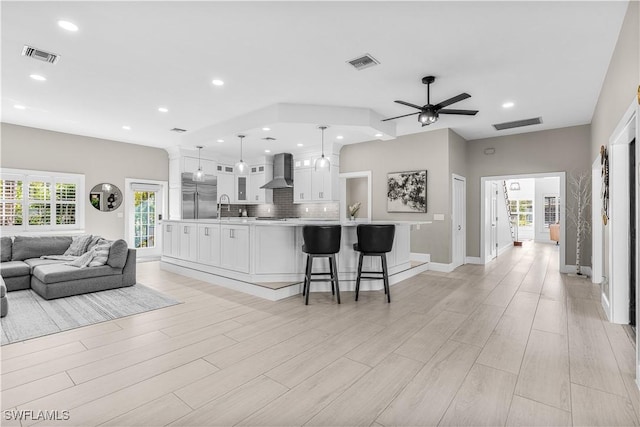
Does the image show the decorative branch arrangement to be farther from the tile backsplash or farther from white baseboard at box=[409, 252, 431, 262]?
the tile backsplash

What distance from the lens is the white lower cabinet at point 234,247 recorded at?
4652 mm

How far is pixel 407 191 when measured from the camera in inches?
269

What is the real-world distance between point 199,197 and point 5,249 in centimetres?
386

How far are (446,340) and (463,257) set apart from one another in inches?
186

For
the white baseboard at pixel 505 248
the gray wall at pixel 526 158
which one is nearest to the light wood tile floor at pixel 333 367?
the gray wall at pixel 526 158

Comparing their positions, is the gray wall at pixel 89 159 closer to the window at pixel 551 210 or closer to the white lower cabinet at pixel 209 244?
the white lower cabinet at pixel 209 244

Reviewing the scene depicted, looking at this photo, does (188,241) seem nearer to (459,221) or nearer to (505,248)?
(459,221)

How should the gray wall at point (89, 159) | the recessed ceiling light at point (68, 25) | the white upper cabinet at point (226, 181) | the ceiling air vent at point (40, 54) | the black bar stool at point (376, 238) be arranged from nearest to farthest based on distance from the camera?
the recessed ceiling light at point (68, 25)
the ceiling air vent at point (40, 54)
the black bar stool at point (376, 238)
the gray wall at point (89, 159)
the white upper cabinet at point (226, 181)

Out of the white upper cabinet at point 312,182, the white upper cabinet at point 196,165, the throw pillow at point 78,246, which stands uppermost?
the white upper cabinet at point 196,165

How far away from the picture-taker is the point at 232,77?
4.00 metres

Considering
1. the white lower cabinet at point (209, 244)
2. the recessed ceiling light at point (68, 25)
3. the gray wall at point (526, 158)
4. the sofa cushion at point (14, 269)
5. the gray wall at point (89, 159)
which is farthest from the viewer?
the gray wall at point (89, 159)

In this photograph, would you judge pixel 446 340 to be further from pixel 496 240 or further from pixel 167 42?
pixel 496 240

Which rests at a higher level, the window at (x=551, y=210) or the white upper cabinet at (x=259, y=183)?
the white upper cabinet at (x=259, y=183)

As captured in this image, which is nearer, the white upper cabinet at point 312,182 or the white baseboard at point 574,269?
the white baseboard at point 574,269
